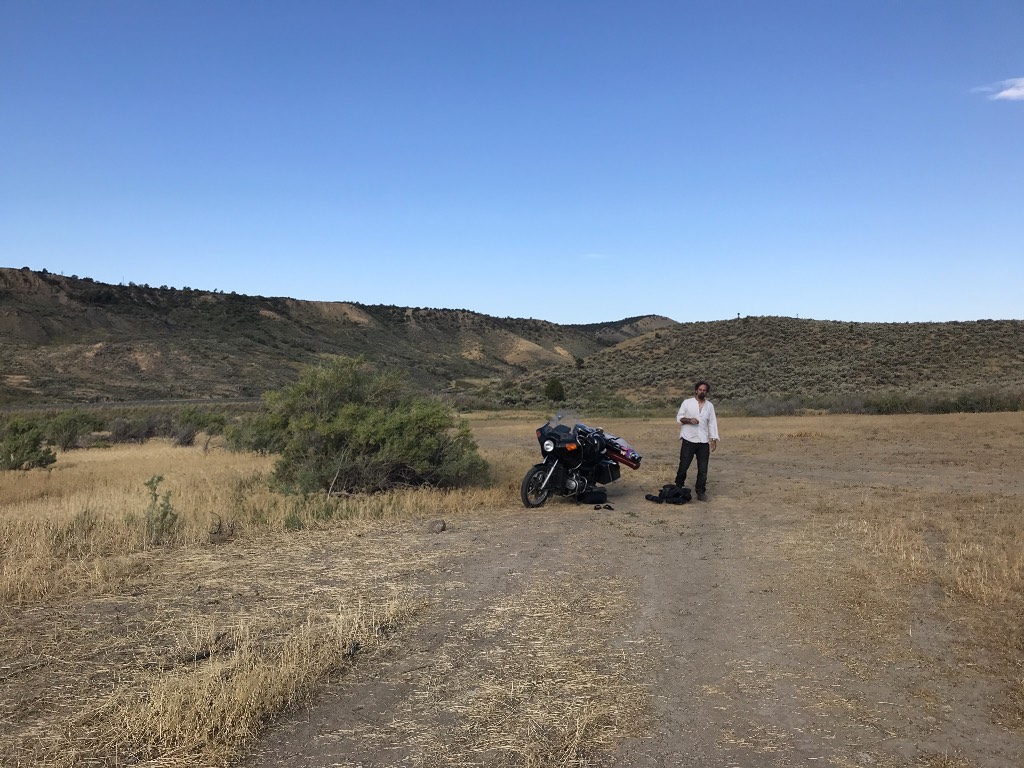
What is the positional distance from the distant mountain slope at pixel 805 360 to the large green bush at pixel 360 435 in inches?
1383

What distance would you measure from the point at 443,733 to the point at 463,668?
2.89 ft

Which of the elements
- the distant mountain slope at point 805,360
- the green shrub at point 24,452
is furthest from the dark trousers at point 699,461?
the distant mountain slope at point 805,360

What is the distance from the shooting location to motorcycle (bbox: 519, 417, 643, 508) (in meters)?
11.4

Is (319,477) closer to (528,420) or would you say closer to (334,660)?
(334,660)

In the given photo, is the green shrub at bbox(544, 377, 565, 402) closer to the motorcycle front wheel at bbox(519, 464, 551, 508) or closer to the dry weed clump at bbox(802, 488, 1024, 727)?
the motorcycle front wheel at bbox(519, 464, 551, 508)

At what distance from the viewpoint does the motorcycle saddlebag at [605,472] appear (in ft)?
38.8

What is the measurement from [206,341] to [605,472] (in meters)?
80.6

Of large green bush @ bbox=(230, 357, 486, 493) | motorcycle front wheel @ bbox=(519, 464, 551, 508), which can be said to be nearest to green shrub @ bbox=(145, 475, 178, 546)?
large green bush @ bbox=(230, 357, 486, 493)

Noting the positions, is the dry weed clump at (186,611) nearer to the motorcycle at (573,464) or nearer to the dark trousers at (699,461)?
the motorcycle at (573,464)

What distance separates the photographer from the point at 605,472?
1184 centimetres

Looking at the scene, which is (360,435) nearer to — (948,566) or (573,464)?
(573,464)

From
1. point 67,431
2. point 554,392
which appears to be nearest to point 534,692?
point 67,431

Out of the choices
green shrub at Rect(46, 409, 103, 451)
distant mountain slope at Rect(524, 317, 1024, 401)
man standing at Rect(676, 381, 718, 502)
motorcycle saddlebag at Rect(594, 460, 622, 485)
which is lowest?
green shrub at Rect(46, 409, 103, 451)

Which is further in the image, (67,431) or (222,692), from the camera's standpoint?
(67,431)
